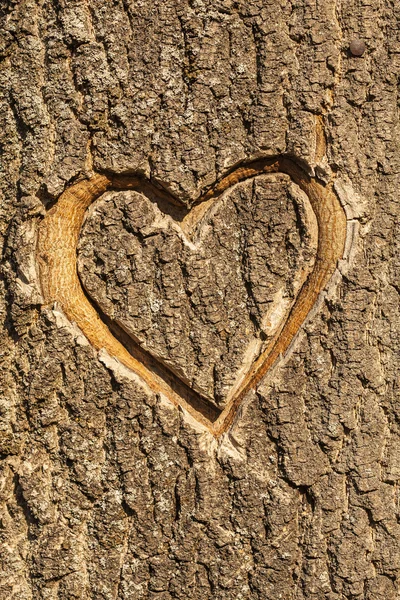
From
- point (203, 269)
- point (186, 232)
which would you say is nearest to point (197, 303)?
point (203, 269)

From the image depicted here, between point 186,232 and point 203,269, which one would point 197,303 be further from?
point 186,232

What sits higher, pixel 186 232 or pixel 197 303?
pixel 186 232

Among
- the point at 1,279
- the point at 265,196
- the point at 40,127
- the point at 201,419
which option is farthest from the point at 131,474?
the point at 40,127
